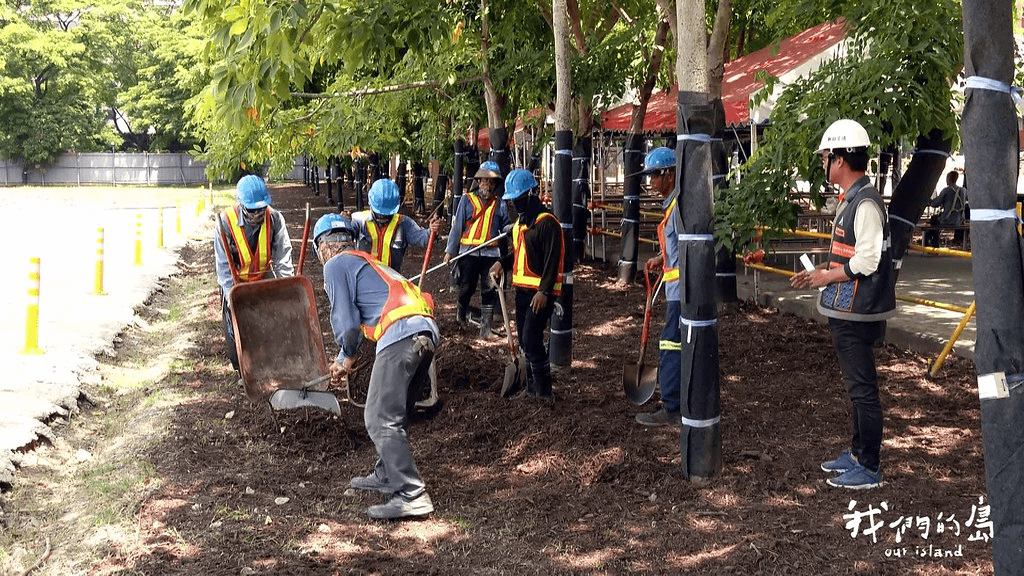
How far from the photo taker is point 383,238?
7383 mm

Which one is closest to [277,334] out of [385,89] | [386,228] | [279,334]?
[279,334]

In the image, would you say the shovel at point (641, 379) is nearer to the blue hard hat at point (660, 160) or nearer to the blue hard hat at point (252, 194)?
the blue hard hat at point (660, 160)

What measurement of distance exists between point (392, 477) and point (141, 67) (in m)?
64.6

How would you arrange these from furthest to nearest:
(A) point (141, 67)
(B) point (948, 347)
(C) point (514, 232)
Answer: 1. (A) point (141, 67)
2. (B) point (948, 347)
3. (C) point (514, 232)

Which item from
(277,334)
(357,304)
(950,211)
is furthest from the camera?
(950,211)

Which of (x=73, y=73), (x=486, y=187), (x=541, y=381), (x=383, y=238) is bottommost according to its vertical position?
(x=541, y=381)

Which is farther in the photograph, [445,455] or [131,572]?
[445,455]

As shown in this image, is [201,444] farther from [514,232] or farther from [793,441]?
[793,441]

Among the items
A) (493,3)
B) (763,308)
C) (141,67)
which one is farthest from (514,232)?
(141,67)

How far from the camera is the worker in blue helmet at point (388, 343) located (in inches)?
221

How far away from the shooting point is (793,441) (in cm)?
690

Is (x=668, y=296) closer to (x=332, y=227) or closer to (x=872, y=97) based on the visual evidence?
(x=332, y=227)

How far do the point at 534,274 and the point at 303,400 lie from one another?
200 cm

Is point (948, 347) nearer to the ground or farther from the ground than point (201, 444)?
farther from the ground
